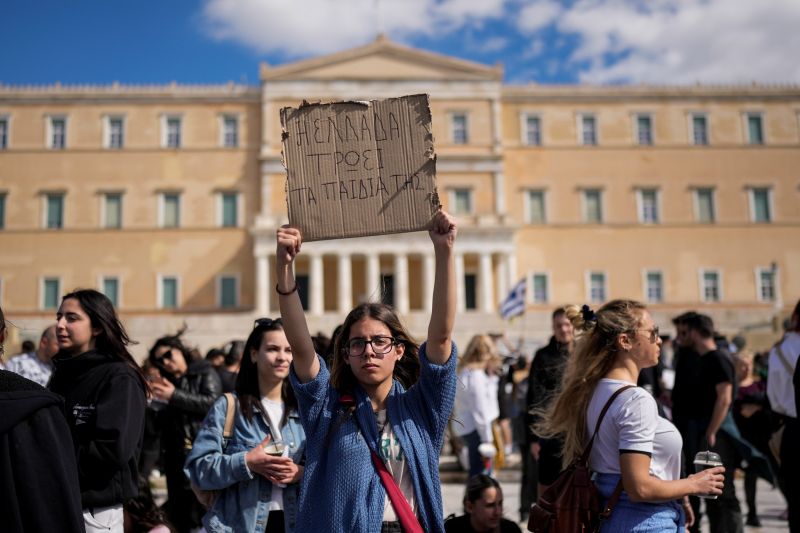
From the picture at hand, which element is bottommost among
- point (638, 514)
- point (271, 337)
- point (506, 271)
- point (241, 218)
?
point (638, 514)

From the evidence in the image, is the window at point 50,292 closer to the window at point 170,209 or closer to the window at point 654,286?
the window at point 170,209

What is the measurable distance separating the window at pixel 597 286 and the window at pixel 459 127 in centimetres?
976

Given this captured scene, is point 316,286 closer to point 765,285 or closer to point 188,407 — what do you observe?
point 765,285

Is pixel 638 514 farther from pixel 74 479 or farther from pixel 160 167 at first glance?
pixel 160 167

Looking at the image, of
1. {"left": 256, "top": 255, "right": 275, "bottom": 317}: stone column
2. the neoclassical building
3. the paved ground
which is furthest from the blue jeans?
the neoclassical building

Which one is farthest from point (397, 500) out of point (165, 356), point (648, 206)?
point (648, 206)

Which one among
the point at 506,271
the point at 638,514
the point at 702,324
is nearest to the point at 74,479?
the point at 638,514

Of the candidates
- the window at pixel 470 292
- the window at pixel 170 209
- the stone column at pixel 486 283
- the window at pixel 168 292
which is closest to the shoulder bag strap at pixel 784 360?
the stone column at pixel 486 283

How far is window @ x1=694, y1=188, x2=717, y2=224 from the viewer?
40188 millimetres

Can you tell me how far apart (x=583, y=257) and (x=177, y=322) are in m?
20.6

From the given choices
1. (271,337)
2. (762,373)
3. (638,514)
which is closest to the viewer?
(638,514)

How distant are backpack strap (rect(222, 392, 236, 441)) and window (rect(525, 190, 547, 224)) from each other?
3650cm

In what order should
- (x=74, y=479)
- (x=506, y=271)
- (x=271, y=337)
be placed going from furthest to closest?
(x=506, y=271), (x=271, y=337), (x=74, y=479)

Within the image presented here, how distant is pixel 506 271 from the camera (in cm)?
3691
